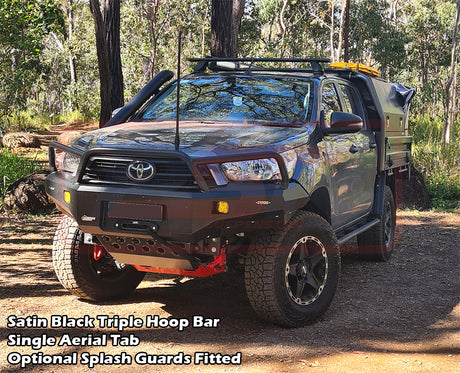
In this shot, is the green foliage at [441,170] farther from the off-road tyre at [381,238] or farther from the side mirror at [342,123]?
the side mirror at [342,123]

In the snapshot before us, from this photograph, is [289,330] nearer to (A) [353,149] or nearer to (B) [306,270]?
(B) [306,270]

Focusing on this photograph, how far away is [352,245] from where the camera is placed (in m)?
8.23

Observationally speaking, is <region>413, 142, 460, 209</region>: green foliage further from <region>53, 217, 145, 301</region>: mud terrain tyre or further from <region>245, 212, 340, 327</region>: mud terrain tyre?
<region>53, 217, 145, 301</region>: mud terrain tyre

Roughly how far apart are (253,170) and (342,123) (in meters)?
1.17

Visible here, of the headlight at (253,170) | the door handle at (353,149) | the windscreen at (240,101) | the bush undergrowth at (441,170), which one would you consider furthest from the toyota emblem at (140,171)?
the bush undergrowth at (441,170)

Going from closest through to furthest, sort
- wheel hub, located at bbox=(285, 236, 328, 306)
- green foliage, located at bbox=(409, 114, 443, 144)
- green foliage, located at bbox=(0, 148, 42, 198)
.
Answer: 1. wheel hub, located at bbox=(285, 236, 328, 306)
2. green foliage, located at bbox=(0, 148, 42, 198)
3. green foliage, located at bbox=(409, 114, 443, 144)

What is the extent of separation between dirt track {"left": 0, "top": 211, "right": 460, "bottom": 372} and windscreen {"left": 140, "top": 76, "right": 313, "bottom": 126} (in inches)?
62.9

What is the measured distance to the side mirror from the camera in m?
5.04

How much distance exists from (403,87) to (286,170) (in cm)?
463

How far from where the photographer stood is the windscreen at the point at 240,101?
5301 mm

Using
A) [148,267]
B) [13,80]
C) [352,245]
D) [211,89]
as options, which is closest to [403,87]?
[352,245]

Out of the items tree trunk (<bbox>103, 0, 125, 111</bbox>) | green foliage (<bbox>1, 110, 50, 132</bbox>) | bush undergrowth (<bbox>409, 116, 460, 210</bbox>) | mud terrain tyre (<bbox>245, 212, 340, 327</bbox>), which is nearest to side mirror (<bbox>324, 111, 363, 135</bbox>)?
mud terrain tyre (<bbox>245, 212, 340, 327</bbox>)

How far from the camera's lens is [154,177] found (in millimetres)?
4156

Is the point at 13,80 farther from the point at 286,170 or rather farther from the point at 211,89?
the point at 286,170
